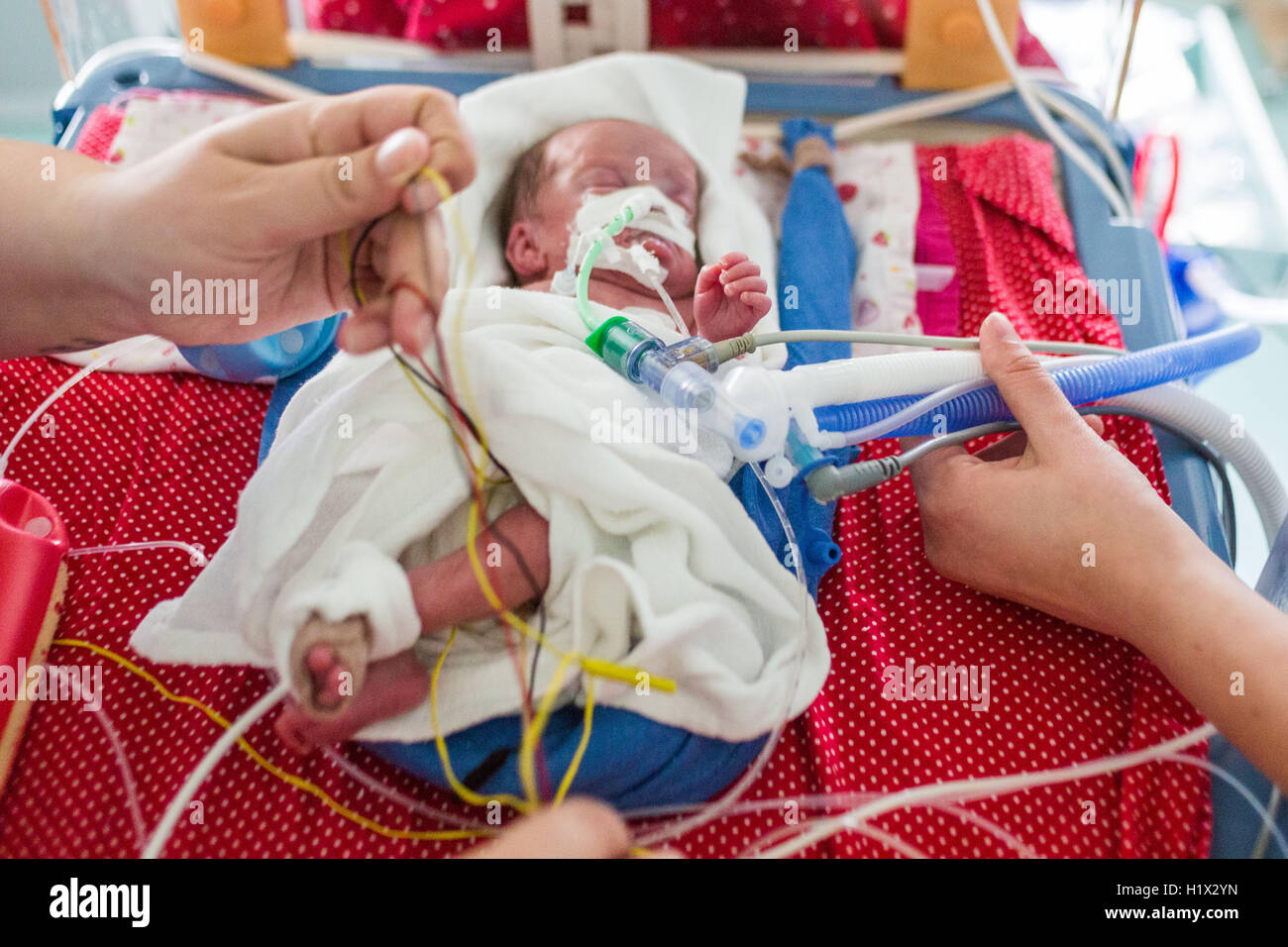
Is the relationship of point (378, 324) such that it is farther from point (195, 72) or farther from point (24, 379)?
point (195, 72)

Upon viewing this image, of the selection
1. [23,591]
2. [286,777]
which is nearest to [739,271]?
[286,777]

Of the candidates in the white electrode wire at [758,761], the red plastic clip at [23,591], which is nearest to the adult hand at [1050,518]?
the white electrode wire at [758,761]

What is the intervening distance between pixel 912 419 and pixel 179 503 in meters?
0.99

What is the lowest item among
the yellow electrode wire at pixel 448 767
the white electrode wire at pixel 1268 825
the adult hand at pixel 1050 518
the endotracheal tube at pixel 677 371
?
the white electrode wire at pixel 1268 825

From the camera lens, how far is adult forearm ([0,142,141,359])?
0.92 m

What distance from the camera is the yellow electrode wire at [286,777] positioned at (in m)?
0.98

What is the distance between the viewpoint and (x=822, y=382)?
1083mm

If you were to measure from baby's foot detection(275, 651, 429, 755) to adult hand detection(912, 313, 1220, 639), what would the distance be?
0.67m

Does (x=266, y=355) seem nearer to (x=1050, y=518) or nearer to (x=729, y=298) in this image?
(x=729, y=298)

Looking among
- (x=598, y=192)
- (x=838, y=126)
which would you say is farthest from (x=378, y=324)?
(x=838, y=126)

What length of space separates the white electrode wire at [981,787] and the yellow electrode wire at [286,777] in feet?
1.11

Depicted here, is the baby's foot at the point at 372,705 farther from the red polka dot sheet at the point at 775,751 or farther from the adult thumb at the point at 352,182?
the adult thumb at the point at 352,182

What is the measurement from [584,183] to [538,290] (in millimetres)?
231

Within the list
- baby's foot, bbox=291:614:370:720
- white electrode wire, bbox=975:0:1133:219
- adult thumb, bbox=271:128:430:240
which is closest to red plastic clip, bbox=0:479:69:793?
baby's foot, bbox=291:614:370:720
